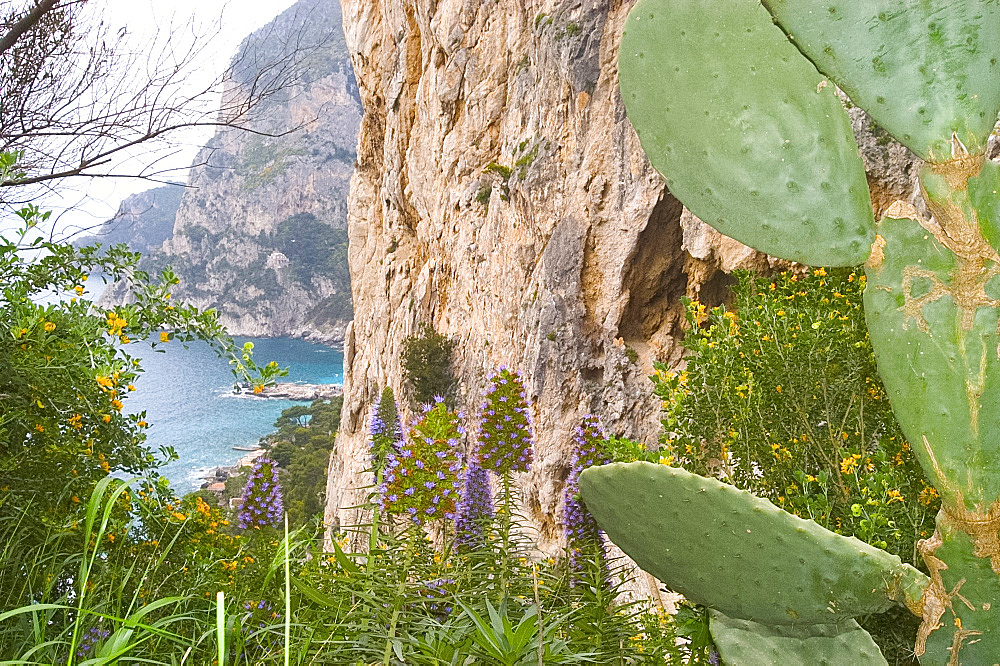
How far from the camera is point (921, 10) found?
751 mm

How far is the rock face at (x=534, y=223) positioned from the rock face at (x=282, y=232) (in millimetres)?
22332

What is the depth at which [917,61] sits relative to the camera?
2.49 feet

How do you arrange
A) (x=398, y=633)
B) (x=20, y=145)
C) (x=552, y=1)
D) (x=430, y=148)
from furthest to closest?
(x=430, y=148), (x=552, y=1), (x=20, y=145), (x=398, y=633)

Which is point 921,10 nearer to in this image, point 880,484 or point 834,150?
point 834,150

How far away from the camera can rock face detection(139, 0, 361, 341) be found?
36.7m

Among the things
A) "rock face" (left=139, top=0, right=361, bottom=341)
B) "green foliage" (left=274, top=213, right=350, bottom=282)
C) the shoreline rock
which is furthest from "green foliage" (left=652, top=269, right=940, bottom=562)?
"green foliage" (left=274, top=213, right=350, bottom=282)

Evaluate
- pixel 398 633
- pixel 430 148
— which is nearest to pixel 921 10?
pixel 398 633

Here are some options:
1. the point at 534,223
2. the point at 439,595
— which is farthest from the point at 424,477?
the point at 534,223

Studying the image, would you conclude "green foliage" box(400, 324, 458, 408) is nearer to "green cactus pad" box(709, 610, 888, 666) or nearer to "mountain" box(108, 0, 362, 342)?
"green cactus pad" box(709, 610, 888, 666)

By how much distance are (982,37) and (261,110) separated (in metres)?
1.68

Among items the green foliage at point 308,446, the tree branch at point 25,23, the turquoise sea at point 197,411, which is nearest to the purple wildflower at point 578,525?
the tree branch at point 25,23

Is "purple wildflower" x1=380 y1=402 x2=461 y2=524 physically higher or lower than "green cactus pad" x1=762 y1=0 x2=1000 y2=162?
lower

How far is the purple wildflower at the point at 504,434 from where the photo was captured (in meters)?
1.72

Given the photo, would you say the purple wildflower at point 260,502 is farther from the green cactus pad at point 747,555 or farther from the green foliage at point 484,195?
the green foliage at point 484,195
